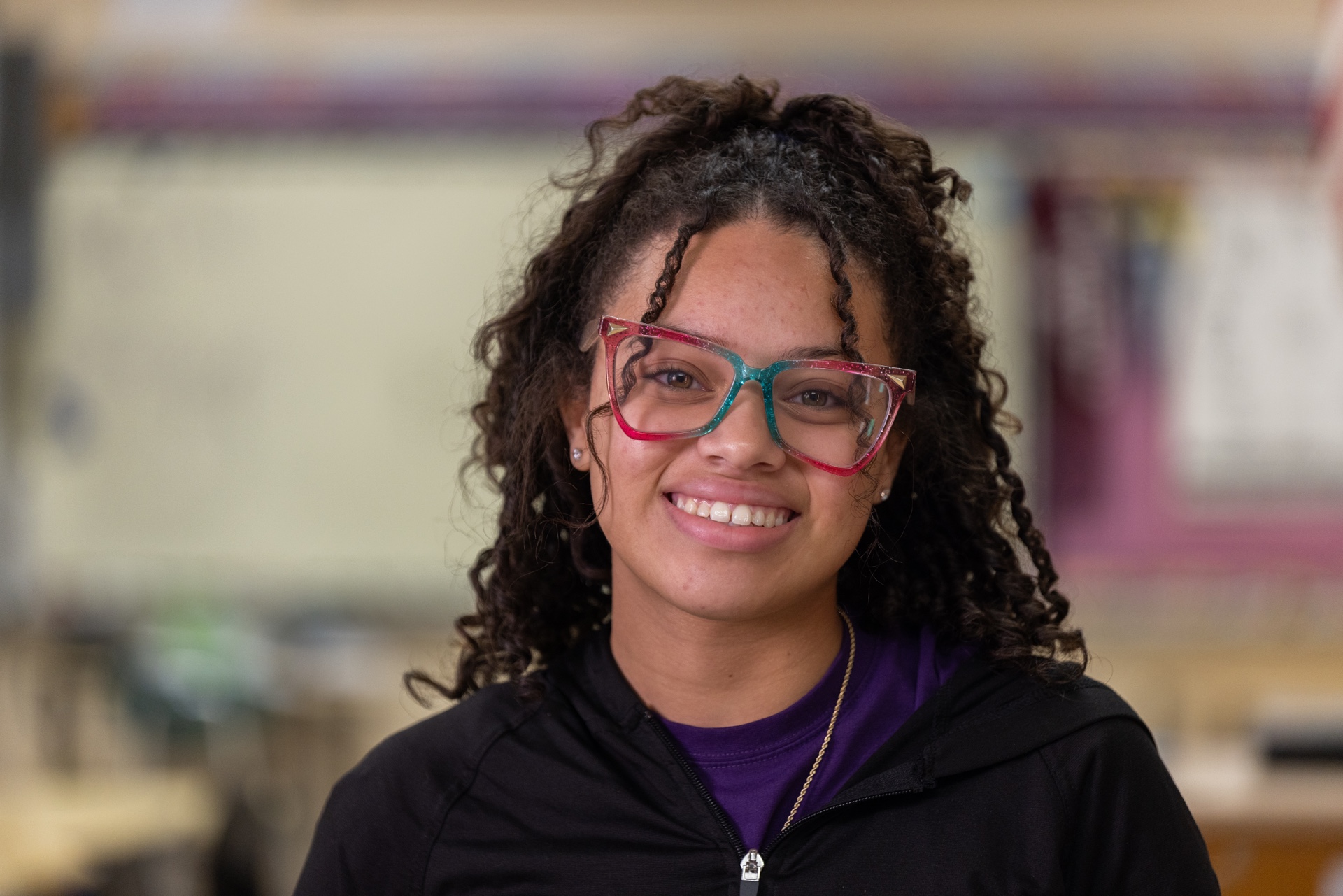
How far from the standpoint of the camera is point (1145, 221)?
3.59 m

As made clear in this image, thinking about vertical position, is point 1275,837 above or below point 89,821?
above

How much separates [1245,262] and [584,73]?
1933 millimetres

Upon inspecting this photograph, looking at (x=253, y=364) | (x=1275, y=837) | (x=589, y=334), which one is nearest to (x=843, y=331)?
(x=589, y=334)

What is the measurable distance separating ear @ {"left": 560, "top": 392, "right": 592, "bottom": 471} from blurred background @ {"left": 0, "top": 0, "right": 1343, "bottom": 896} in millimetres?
2174

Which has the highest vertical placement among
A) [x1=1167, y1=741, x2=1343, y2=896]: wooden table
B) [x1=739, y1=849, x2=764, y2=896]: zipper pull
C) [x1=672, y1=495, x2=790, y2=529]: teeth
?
[x1=672, y1=495, x2=790, y2=529]: teeth

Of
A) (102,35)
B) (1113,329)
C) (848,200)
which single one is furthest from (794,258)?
(102,35)

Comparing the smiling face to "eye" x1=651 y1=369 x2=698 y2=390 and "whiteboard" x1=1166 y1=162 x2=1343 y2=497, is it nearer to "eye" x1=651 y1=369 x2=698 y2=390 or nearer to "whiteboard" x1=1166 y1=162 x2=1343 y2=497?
"eye" x1=651 y1=369 x2=698 y2=390

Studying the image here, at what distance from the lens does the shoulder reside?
1195 millimetres

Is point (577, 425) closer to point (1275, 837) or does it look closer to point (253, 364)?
point (1275, 837)

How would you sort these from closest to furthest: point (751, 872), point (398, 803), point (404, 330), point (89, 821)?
point (751, 872) < point (398, 803) < point (89, 821) < point (404, 330)

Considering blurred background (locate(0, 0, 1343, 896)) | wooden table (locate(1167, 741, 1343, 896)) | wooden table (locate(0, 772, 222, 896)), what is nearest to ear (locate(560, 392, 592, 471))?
wooden table (locate(1167, 741, 1343, 896))

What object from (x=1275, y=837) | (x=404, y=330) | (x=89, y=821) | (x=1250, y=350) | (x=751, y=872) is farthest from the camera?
(x=404, y=330)

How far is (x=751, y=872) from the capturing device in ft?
3.64

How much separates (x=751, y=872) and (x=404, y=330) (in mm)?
2968
